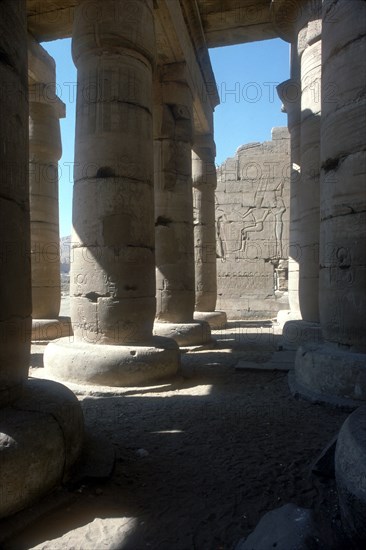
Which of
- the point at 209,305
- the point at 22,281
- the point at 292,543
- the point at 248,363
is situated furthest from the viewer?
the point at 209,305

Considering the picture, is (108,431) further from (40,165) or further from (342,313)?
(40,165)

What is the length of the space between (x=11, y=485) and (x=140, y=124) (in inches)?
188

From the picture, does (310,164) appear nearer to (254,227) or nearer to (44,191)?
(44,191)

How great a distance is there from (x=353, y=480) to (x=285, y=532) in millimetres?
440

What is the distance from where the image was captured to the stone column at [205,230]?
11539mm

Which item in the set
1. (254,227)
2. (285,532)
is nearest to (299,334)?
(285,532)

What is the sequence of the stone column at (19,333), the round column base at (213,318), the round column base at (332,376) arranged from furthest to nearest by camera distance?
1. the round column base at (213,318)
2. the round column base at (332,376)
3. the stone column at (19,333)

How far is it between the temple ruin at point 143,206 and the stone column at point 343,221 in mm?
17

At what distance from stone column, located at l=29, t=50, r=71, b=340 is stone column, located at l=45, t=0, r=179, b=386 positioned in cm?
484

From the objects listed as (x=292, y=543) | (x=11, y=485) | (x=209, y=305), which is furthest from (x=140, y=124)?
(x=209, y=305)

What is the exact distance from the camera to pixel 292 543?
197cm

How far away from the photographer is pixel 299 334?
771 cm

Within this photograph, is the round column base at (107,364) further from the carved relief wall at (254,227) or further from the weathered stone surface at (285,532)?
the carved relief wall at (254,227)

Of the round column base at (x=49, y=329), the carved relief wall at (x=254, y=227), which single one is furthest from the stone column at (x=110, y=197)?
the carved relief wall at (x=254, y=227)
